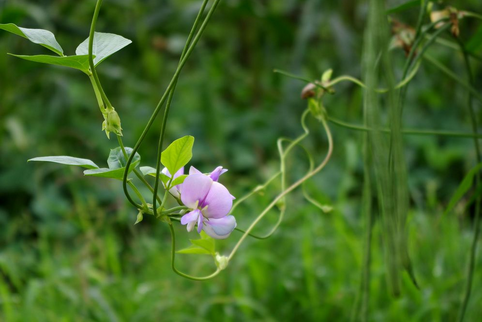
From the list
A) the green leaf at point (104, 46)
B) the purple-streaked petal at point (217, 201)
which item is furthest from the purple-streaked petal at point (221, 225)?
the green leaf at point (104, 46)

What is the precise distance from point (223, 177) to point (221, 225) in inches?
56.2

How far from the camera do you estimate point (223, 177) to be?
176 cm

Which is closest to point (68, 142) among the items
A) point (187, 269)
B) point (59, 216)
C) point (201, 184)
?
point (59, 216)

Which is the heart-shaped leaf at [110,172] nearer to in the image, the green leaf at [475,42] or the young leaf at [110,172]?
the young leaf at [110,172]

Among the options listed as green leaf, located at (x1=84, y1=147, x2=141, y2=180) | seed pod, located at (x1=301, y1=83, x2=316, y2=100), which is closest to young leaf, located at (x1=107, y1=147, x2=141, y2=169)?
green leaf, located at (x1=84, y1=147, x2=141, y2=180)

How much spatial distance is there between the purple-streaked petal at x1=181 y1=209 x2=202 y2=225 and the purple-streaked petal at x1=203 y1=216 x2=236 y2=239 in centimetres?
2

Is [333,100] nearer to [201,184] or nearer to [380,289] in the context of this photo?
[380,289]

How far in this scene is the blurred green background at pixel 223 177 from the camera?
3.47 ft

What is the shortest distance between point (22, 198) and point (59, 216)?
0.28m

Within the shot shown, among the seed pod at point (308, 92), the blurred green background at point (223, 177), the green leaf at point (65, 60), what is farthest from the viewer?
the blurred green background at point (223, 177)

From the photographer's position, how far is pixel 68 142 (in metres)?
1.86

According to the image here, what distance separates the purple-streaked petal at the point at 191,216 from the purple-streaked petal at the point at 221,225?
0.02 meters

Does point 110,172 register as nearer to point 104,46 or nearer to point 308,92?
point 104,46

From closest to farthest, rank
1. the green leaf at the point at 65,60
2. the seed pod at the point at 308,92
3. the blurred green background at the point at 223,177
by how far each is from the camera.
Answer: the green leaf at the point at 65,60
the seed pod at the point at 308,92
the blurred green background at the point at 223,177
